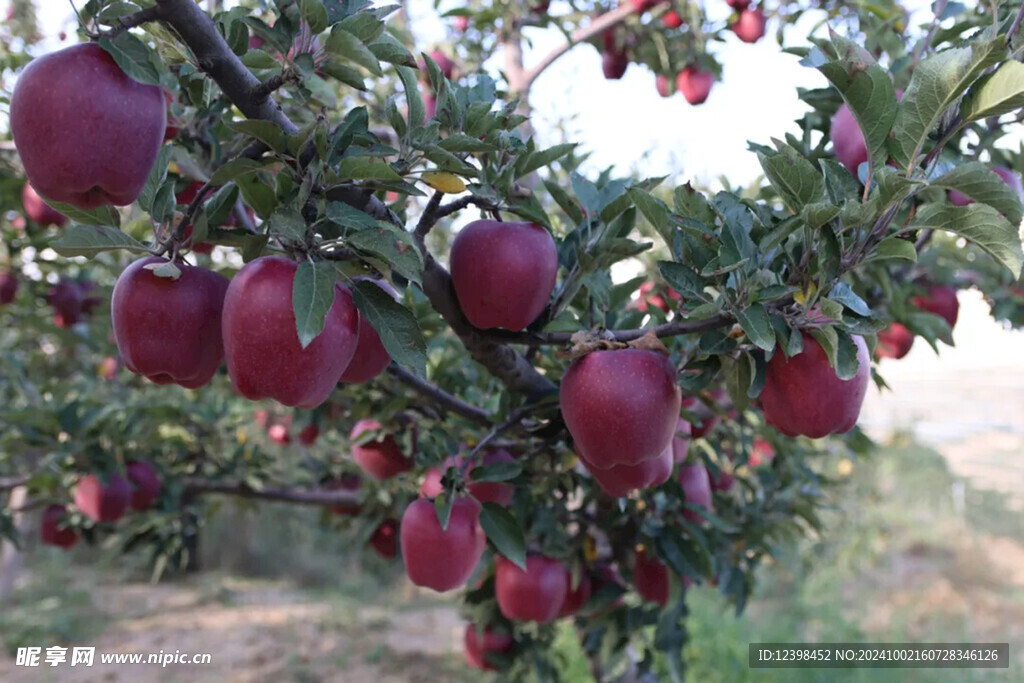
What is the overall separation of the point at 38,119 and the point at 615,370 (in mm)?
618

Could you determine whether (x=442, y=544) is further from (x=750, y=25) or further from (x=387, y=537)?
(x=750, y=25)

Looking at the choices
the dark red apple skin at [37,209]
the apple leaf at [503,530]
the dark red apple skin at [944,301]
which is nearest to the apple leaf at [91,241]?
the apple leaf at [503,530]

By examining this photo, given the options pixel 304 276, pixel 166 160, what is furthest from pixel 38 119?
pixel 304 276

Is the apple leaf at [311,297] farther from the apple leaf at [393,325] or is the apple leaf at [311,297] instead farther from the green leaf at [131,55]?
the green leaf at [131,55]

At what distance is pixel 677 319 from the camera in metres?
0.86

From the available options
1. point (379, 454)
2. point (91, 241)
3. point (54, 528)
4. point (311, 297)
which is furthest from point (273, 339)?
point (54, 528)

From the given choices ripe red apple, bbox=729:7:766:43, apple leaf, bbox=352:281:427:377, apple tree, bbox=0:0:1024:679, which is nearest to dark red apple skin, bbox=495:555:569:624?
apple tree, bbox=0:0:1024:679

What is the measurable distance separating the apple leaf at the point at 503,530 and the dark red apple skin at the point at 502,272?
336 mm

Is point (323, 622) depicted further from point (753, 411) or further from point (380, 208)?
point (380, 208)

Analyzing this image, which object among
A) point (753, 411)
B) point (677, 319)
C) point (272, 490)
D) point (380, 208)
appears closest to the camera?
point (380, 208)

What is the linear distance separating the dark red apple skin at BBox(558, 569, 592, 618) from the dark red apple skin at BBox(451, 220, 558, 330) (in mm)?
904

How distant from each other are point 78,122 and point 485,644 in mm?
1548

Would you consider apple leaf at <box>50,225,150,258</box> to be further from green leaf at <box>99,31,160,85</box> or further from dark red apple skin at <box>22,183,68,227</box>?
dark red apple skin at <box>22,183,68,227</box>

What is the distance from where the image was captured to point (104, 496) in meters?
1.65
